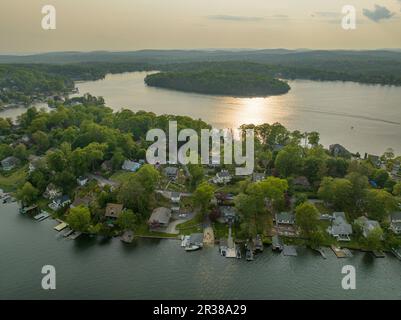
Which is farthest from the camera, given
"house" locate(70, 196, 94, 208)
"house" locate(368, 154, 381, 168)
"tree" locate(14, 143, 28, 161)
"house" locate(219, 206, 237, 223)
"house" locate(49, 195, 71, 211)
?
"tree" locate(14, 143, 28, 161)

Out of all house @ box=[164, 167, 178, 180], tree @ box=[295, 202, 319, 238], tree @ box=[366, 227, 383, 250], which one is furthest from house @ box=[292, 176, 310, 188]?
house @ box=[164, 167, 178, 180]

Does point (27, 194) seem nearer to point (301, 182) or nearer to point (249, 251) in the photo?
point (249, 251)

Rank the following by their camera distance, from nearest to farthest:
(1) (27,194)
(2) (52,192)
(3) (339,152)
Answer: (1) (27,194)
(2) (52,192)
(3) (339,152)

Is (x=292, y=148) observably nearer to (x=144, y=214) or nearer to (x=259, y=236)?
(x=259, y=236)

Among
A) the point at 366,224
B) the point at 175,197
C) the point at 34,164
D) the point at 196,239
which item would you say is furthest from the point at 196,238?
the point at 34,164

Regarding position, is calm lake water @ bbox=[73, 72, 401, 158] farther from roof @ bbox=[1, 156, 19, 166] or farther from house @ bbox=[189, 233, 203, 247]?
roof @ bbox=[1, 156, 19, 166]

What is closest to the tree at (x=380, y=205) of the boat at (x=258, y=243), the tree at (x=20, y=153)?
the boat at (x=258, y=243)

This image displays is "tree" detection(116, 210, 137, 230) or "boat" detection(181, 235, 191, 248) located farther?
"tree" detection(116, 210, 137, 230)
